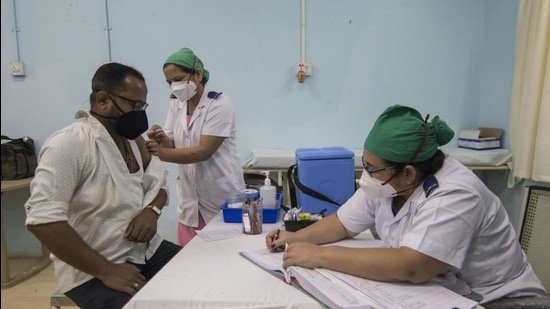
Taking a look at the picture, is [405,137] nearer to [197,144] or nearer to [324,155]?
[324,155]

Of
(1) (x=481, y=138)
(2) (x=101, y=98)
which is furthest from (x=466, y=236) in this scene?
(1) (x=481, y=138)

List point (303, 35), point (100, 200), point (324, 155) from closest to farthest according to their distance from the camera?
point (100, 200), point (324, 155), point (303, 35)

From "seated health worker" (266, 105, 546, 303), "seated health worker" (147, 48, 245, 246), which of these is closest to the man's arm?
"seated health worker" (266, 105, 546, 303)

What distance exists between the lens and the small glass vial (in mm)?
1478

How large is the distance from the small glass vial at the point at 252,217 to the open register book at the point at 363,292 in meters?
0.36

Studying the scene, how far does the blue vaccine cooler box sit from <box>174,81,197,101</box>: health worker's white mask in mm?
699

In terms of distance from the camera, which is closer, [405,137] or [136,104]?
[405,137]

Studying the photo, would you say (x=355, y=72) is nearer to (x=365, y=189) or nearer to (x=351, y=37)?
(x=351, y=37)

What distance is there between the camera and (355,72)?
2998 millimetres

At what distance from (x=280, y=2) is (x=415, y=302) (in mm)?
2564

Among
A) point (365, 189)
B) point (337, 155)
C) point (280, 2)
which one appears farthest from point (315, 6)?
point (365, 189)

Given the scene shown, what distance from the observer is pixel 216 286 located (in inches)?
40.2

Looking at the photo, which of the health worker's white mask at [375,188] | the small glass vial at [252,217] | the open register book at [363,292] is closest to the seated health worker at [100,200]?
the small glass vial at [252,217]

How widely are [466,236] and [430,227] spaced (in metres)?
0.11
